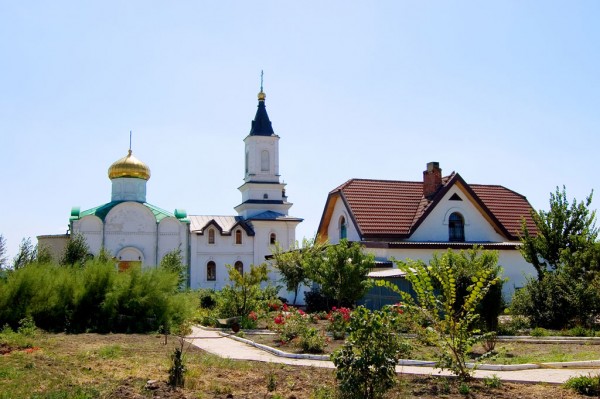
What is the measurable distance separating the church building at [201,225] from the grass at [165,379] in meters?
28.9

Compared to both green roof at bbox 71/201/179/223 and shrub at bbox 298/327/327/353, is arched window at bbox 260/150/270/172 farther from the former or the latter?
shrub at bbox 298/327/327/353

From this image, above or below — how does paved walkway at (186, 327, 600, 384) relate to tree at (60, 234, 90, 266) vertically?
below

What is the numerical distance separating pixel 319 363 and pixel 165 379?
323 cm

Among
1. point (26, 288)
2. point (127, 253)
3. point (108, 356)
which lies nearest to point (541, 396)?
point (108, 356)

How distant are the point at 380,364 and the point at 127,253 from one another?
35.5 meters

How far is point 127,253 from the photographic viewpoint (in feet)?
132

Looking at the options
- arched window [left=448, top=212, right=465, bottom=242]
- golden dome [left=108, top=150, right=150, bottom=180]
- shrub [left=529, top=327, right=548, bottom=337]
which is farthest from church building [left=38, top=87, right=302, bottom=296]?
shrub [left=529, top=327, right=548, bottom=337]

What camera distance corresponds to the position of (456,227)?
1057 inches

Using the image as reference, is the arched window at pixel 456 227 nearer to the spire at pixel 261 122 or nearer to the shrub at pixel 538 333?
the shrub at pixel 538 333

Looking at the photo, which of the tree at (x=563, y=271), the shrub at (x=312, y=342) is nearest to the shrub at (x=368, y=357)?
the shrub at (x=312, y=342)

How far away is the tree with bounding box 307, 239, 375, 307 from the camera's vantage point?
19.0 metres

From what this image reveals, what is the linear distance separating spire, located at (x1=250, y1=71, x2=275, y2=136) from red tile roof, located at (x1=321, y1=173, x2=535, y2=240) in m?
18.5

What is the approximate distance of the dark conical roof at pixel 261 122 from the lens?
45969 mm

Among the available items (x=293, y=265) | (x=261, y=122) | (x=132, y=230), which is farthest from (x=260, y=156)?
(x=293, y=265)
